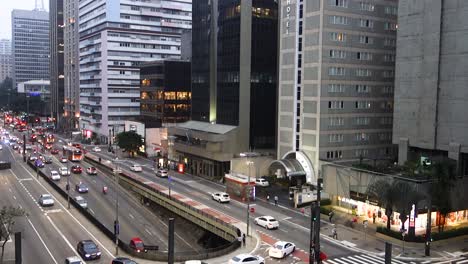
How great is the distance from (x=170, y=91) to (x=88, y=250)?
88470 millimetres

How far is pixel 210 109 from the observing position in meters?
107

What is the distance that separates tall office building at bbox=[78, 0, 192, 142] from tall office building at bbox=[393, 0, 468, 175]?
4324 inches

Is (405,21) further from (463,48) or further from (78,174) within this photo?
(78,174)

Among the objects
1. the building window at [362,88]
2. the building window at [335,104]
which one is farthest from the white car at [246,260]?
the building window at [362,88]

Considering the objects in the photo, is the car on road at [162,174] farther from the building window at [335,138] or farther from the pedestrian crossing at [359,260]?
the pedestrian crossing at [359,260]

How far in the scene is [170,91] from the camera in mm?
137000

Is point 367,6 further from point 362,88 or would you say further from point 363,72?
point 362,88

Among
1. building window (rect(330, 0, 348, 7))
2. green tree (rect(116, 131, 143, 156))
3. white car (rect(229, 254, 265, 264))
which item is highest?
building window (rect(330, 0, 348, 7))

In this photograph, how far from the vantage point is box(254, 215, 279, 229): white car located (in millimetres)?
61531

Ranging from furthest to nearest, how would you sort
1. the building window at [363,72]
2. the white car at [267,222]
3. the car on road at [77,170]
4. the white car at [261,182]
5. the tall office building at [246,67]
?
the car on road at [77,170] < the tall office building at [246,67] < the white car at [261,182] < the building window at [363,72] < the white car at [267,222]

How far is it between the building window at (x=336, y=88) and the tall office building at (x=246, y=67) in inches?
725

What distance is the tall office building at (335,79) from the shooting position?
8350 cm

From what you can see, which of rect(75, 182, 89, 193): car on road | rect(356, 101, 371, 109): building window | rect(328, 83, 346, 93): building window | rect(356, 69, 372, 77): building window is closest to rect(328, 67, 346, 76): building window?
rect(328, 83, 346, 93): building window

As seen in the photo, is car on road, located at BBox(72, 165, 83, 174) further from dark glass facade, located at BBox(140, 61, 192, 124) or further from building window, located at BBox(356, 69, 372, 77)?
building window, located at BBox(356, 69, 372, 77)
